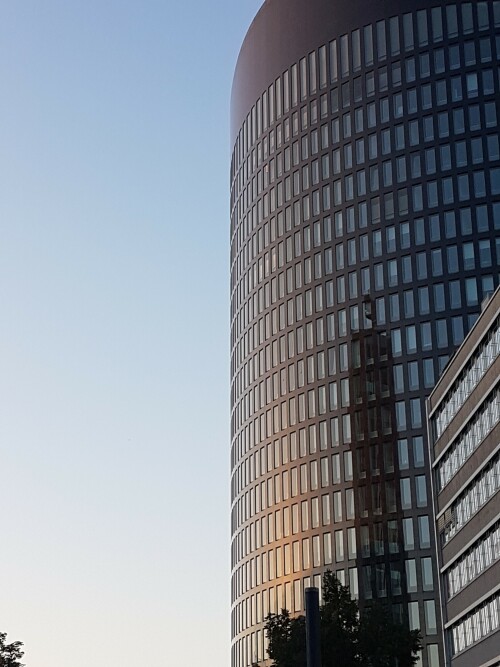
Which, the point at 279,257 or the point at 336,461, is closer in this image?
the point at 336,461

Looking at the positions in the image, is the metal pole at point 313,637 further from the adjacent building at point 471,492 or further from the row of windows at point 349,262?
the row of windows at point 349,262

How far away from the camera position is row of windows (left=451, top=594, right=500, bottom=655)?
176 feet

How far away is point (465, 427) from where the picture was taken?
5997 cm

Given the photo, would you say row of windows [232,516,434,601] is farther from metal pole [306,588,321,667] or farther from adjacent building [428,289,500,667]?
metal pole [306,588,321,667]

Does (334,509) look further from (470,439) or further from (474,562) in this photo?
(474,562)

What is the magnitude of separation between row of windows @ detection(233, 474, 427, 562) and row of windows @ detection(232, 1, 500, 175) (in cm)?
4014

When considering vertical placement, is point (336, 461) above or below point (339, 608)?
above

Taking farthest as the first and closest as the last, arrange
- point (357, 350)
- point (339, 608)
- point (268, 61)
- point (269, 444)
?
point (268, 61), point (269, 444), point (357, 350), point (339, 608)

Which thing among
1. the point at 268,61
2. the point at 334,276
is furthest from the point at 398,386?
the point at 268,61

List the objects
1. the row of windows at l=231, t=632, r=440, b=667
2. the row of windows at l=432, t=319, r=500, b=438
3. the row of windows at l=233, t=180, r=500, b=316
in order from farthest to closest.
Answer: the row of windows at l=231, t=632, r=440, b=667 → the row of windows at l=233, t=180, r=500, b=316 → the row of windows at l=432, t=319, r=500, b=438

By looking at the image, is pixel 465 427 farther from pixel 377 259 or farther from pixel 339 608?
pixel 377 259

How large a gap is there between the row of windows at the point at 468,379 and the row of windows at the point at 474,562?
295 inches

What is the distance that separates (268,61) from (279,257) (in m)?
22.8

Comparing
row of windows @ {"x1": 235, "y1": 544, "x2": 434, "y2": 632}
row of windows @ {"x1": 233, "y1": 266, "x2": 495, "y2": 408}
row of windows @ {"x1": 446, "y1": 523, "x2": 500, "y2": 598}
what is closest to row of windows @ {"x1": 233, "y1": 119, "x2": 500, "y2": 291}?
row of windows @ {"x1": 233, "y1": 266, "x2": 495, "y2": 408}
